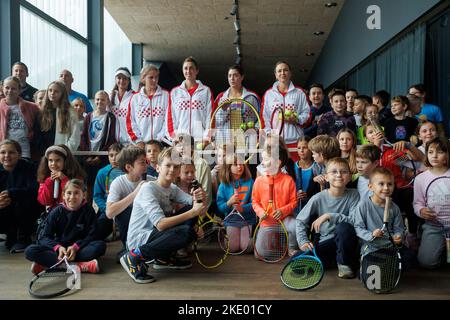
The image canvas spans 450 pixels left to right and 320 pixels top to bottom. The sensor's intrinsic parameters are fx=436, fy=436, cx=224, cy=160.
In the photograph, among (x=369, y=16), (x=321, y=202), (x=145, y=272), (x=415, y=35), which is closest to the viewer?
(x=145, y=272)

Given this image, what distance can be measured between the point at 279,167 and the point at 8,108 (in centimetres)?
272

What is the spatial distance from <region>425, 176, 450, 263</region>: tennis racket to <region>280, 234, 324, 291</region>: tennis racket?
1.16m

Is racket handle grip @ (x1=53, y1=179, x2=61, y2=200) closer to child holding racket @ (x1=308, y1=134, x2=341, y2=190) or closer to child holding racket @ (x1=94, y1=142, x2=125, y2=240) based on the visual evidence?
child holding racket @ (x1=94, y1=142, x2=125, y2=240)

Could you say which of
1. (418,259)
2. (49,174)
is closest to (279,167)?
(418,259)

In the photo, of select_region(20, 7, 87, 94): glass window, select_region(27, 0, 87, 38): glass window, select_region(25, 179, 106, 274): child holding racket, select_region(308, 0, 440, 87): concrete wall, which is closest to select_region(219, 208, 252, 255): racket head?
select_region(25, 179, 106, 274): child holding racket

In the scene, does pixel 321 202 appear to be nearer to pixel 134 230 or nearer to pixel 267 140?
pixel 267 140

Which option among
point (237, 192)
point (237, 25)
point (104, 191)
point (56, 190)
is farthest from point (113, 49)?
point (237, 192)

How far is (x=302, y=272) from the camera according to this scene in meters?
2.81

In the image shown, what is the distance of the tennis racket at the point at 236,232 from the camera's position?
3.57m

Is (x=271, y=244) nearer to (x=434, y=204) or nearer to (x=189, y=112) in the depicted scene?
(x=434, y=204)

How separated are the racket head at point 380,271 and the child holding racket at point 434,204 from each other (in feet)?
2.46

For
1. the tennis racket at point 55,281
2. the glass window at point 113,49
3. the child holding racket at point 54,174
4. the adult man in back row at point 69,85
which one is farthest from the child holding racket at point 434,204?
the glass window at point 113,49

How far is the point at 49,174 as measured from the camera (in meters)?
3.89

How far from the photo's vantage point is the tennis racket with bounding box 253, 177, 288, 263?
3371 mm
